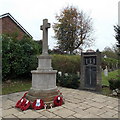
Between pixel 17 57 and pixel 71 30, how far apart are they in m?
13.9

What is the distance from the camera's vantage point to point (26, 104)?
3869 millimetres

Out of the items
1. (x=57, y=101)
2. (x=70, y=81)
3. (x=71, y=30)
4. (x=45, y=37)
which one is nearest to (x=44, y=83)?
(x=57, y=101)

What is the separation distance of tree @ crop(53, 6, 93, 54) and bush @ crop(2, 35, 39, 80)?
11.4 meters

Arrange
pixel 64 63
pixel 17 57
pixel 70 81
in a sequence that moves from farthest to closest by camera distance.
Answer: pixel 64 63 < pixel 17 57 < pixel 70 81

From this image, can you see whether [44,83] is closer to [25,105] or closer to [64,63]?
[25,105]

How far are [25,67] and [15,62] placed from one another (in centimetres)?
87

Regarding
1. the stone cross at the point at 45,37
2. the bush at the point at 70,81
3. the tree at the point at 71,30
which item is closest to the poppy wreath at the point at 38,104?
the stone cross at the point at 45,37

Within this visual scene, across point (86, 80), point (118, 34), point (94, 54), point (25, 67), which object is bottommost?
point (86, 80)

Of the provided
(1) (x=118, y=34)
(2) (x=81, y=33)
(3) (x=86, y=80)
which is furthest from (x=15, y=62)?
(2) (x=81, y=33)

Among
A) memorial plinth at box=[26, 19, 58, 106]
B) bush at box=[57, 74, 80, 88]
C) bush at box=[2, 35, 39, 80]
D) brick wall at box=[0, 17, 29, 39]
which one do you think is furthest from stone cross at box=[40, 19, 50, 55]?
brick wall at box=[0, 17, 29, 39]

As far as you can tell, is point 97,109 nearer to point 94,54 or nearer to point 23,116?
point 23,116

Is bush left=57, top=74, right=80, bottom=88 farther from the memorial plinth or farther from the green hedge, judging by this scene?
the memorial plinth

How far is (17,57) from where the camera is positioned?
8.87 meters

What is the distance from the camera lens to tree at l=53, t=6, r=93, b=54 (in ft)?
67.8
